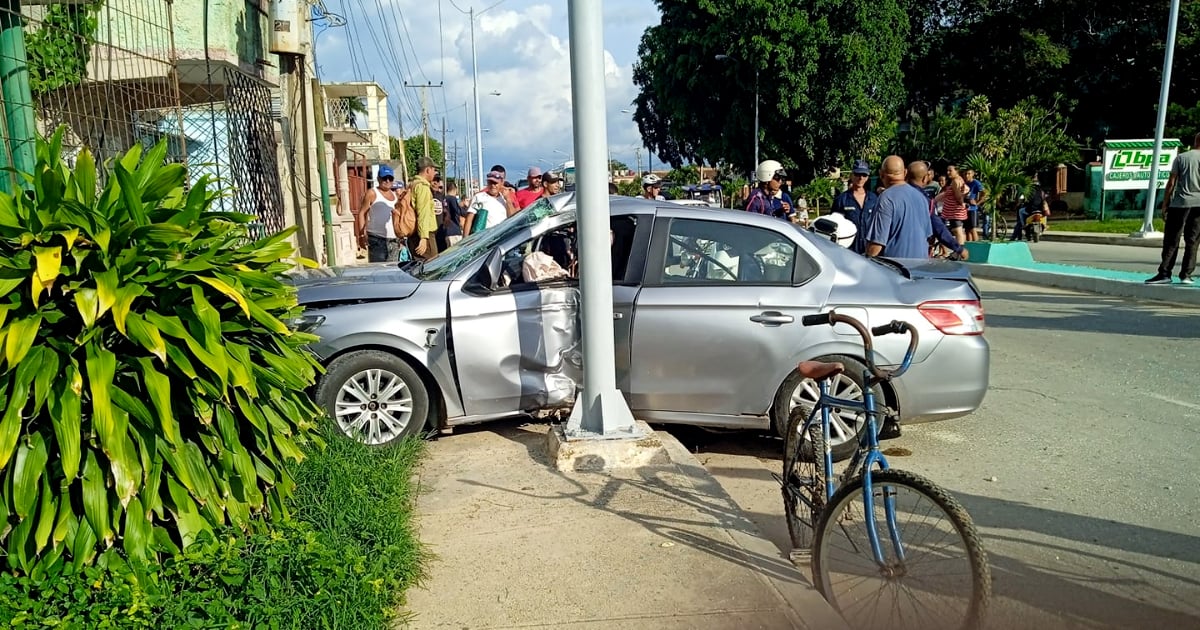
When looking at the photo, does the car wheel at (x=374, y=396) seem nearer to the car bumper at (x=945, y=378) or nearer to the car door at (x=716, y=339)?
the car door at (x=716, y=339)

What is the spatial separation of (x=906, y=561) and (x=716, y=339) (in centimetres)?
261

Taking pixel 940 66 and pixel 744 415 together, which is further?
pixel 940 66

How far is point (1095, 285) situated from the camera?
530 inches

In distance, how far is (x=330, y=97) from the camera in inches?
1262

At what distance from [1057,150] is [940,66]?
44.9 ft

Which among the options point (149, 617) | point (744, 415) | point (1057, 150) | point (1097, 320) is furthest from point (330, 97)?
point (149, 617)

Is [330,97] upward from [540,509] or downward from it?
upward

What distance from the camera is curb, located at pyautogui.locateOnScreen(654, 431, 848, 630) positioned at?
346 cm

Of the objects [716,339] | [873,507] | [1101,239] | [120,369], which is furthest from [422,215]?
[1101,239]

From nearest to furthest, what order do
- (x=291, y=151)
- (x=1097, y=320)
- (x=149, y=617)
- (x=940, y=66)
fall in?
(x=149, y=617) → (x=1097, y=320) → (x=291, y=151) → (x=940, y=66)

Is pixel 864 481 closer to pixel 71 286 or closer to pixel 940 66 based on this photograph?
pixel 71 286

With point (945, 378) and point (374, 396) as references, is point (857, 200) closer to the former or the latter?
point (945, 378)

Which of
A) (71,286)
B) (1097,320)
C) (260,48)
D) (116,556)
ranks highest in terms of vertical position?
(260,48)

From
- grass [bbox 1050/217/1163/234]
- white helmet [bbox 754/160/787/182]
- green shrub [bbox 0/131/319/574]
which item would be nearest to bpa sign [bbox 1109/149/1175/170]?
grass [bbox 1050/217/1163/234]
